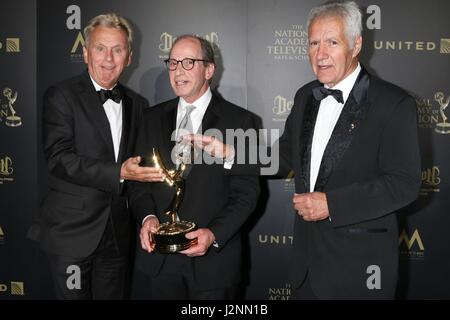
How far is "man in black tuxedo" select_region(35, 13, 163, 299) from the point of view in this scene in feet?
9.12

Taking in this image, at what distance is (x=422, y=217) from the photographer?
3676 millimetres

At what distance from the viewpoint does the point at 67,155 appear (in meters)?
2.72

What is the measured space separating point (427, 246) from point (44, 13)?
3483 millimetres

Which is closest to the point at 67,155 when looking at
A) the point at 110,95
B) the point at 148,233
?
Result: the point at 110,95

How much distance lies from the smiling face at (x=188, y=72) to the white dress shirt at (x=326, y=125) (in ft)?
2.22

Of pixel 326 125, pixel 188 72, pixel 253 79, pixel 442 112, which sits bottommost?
pixel 326 125

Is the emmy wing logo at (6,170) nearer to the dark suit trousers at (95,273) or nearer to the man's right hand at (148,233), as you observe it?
the dark suit trousers at (95,273)

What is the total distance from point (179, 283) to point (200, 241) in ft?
0.93

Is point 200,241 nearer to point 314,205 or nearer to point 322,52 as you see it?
point 314,205

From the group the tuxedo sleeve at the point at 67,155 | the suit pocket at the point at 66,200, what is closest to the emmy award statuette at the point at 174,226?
the tuxedo sleeve at the point at 67,155

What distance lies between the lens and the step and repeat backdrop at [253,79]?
3635mm

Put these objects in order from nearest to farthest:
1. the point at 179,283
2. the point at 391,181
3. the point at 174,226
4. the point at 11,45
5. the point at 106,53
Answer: the point at 391,181 → the point at 174,226 → the point at 179,283 → the point at 106,53 → the point at 11,45
